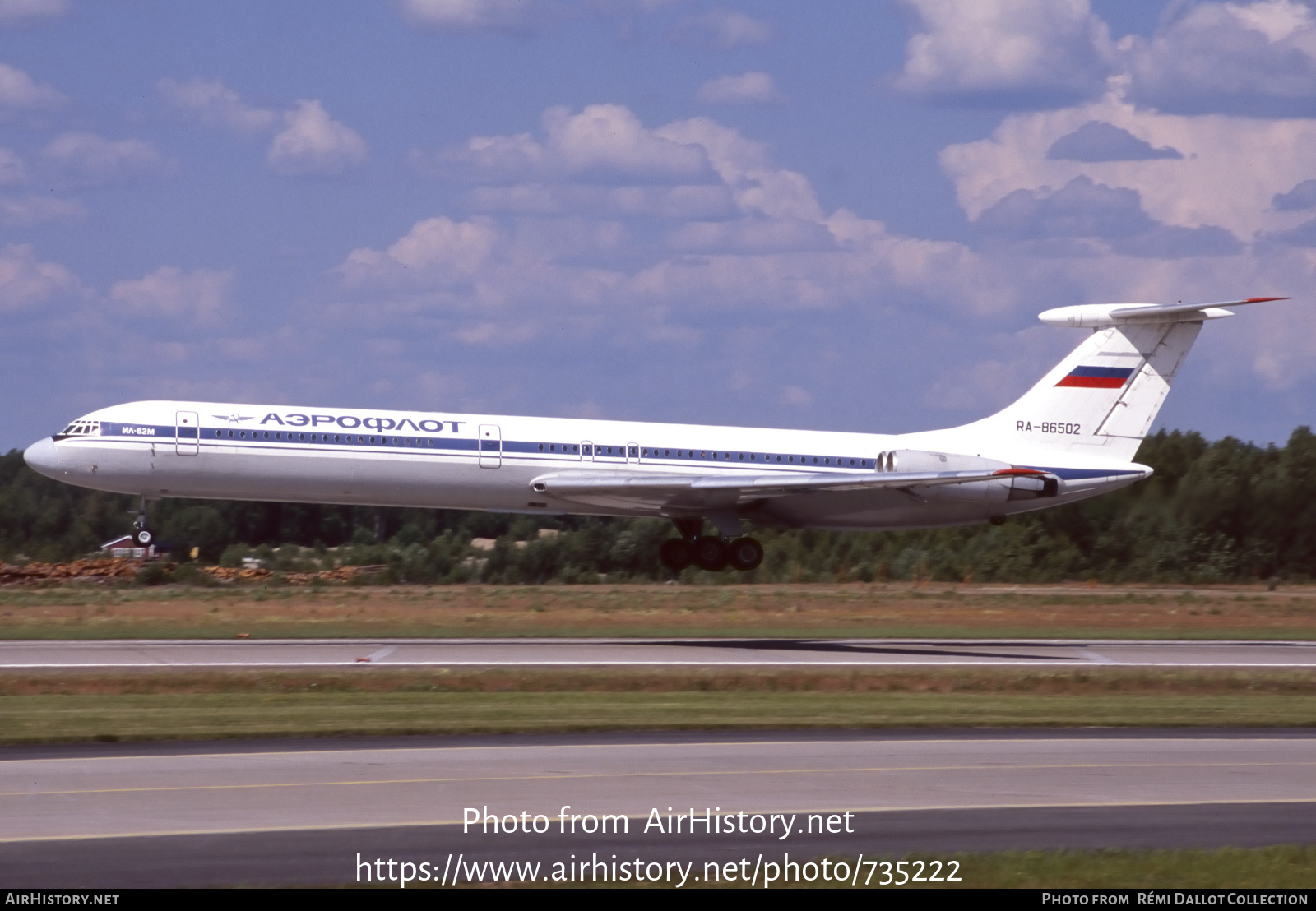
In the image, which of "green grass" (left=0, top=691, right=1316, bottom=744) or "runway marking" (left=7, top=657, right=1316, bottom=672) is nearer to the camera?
"green grass" (left=0, top=691, right=1316, bottom=744)

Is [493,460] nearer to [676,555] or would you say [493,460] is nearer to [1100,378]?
[676,555]

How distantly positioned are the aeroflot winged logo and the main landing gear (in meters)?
9.09

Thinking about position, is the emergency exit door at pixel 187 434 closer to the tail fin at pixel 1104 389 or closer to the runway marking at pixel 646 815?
the tail fin at pixel 1104 389

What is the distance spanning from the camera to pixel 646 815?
1330cm

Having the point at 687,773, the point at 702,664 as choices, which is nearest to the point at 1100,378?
the point at 702,664

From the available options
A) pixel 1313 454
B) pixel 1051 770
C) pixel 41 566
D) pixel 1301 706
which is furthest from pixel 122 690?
pixel 1313 454

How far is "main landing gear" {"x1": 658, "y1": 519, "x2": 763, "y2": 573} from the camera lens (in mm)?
39375

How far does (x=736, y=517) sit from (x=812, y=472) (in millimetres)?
2261

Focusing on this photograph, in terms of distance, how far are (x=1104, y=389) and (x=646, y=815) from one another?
2870 cm

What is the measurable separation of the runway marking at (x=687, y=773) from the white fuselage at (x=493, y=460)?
2089 cm

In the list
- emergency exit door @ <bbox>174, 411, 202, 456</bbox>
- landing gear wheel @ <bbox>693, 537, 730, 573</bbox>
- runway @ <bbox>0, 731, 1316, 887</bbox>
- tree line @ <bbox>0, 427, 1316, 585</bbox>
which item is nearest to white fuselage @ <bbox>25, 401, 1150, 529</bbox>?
emergency exit door @ <bbox>174, 411, 202, 456</bbox>

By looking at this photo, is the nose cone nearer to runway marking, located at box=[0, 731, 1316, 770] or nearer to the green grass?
the green grass

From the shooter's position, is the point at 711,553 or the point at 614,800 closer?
the point at 614,800

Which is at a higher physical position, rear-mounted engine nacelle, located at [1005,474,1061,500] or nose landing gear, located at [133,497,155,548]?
A: rear-mounted engine nacelle, located at [1005,474,1061,500]
